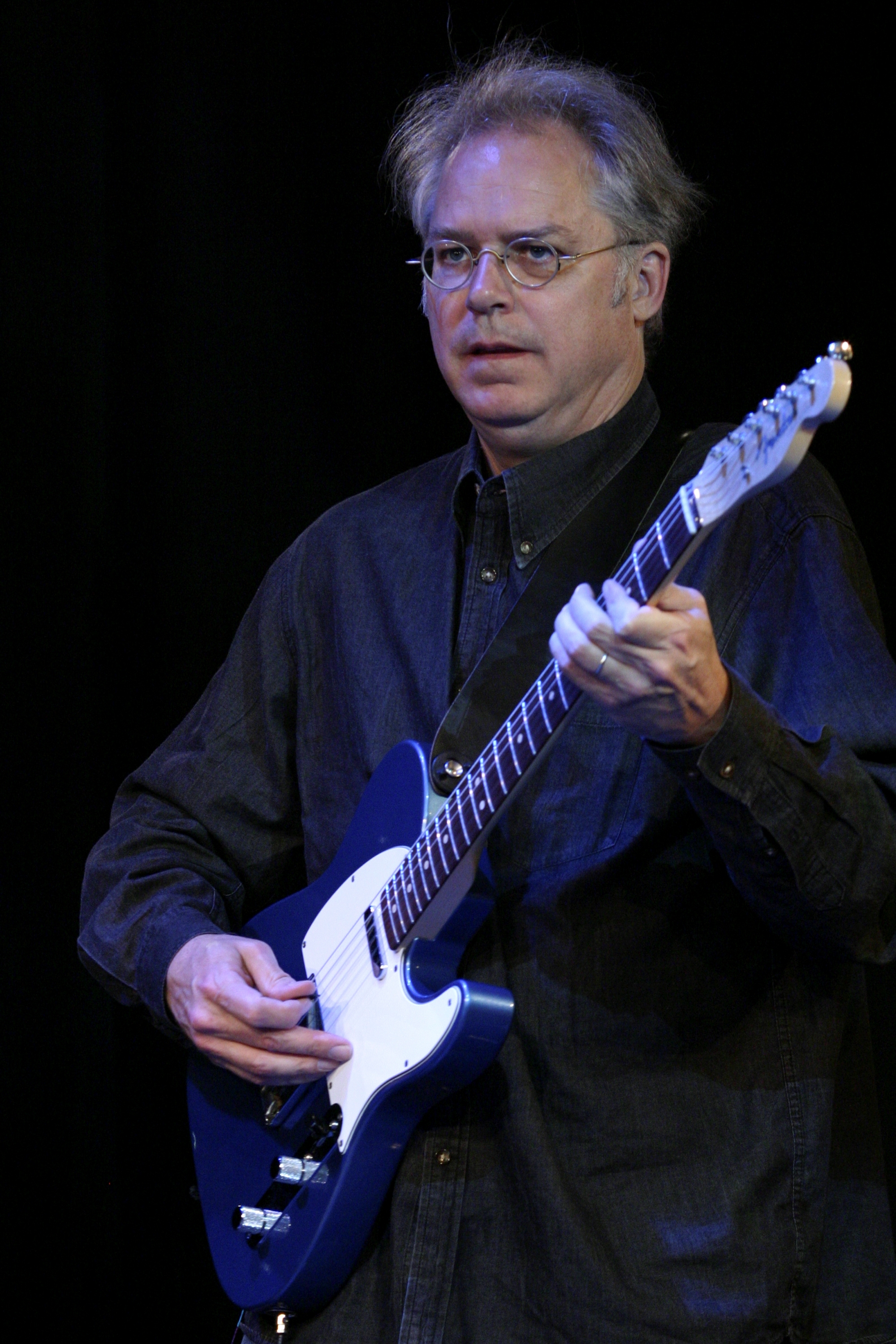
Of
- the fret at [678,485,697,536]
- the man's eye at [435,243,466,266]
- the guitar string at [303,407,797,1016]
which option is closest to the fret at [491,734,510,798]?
the guitar string at [303,407,797,1016]

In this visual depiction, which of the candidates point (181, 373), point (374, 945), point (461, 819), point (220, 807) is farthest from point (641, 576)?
point (181, 373)

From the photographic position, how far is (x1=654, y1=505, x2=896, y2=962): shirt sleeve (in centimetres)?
110

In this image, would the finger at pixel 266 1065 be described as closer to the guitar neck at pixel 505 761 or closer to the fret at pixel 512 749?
the guitar neck at pixel 505 761

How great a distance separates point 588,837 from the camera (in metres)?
1.36

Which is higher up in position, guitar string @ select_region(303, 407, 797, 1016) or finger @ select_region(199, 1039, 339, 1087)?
guitar string @ select_region(303, 407, 797, 1016)

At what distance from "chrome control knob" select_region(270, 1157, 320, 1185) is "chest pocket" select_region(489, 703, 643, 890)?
0.37m

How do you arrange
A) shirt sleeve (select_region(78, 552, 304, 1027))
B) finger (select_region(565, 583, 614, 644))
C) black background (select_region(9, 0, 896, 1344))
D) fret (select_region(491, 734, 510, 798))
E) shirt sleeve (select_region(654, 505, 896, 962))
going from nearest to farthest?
finger (select_region(565, 583, 614, 644)) → shirt sleeve (select_region(654, 505, 896, 962)) → fret (select_region(491, 734, 510, 798)) → shirt sleeve (select_region(78, 552, 304, 1027)) → black background (select_region(9, 0, 896, 1344))

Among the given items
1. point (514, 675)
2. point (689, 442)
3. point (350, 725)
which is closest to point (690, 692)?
point (514, 675)

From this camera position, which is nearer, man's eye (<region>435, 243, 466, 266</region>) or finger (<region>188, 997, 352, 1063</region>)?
finger (<region>188, 997, 352, 1063</region>)

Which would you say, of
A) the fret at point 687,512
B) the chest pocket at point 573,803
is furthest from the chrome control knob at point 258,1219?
the fret at point 687,512

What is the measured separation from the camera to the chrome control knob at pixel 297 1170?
137 centimetres

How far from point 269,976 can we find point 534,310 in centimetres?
86

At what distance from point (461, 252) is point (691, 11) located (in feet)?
2.30

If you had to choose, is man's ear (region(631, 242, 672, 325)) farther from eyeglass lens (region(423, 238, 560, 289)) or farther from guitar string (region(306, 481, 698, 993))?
guitar string (region(306, 481, 698, 993))
